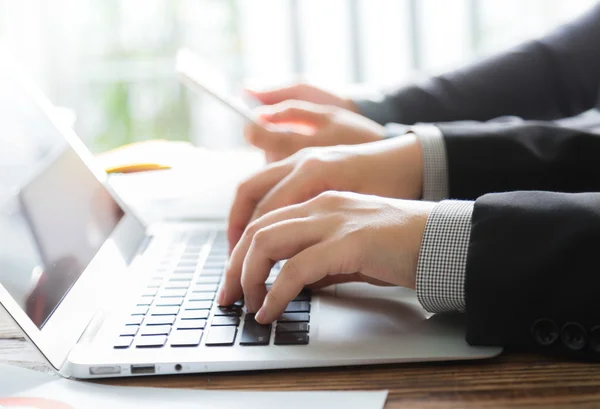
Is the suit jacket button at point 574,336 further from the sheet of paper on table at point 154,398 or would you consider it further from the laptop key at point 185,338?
the laptop key at point 185,338

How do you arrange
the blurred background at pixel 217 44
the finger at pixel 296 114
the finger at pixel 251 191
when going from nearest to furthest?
the finger at pixel 251 191
the finger at pixel 296 114
the blurred background at pixel 217 44

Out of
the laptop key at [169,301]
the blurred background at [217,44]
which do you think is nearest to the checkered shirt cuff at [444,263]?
the laptop key at [169,301]

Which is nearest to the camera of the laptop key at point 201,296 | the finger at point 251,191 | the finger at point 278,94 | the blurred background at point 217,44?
the laptop key at point 201,296

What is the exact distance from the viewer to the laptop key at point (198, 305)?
64 cm

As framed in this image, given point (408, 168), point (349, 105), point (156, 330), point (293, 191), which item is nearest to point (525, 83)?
point (349, 105)

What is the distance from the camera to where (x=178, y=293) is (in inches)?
27.5

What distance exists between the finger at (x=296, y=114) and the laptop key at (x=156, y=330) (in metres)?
0.48

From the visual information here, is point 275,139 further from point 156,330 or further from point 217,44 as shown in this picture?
point 217,44

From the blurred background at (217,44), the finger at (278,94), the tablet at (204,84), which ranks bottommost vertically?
the blurred background at (217,44)

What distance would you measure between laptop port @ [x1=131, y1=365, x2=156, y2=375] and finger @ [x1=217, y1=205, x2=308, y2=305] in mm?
122

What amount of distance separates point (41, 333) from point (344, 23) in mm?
2294

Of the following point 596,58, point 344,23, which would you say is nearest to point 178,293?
point 596,58

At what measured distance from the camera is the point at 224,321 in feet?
2.00

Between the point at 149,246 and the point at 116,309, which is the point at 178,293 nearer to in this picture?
the point at 116,309
